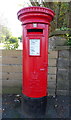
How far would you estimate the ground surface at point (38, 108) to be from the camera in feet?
6.45

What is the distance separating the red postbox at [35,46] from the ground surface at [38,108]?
12.4 inches

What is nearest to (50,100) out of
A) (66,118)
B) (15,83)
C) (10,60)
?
(66,118)

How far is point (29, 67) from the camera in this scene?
176cm

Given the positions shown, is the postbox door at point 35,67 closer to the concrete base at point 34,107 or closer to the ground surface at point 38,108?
the concrete base at point 34,107

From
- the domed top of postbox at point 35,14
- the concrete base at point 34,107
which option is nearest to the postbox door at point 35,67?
the concrete base at point 34,107

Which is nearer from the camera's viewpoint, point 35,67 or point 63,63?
point 35,67

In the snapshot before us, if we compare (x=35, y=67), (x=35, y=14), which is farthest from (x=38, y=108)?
(x=35, y=14)

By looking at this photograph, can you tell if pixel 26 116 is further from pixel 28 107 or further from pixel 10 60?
pixel 10 60

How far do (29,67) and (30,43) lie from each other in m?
0.41

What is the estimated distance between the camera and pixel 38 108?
6.40 feet

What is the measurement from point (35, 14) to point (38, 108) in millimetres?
1676

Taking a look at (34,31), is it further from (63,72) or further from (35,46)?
(63,72)

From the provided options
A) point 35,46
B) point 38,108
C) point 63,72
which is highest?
point 35,46

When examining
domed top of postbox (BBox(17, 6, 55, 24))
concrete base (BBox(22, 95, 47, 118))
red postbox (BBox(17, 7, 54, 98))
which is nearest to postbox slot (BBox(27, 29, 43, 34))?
red postbox (BBox(17, 7, 54, 98))
